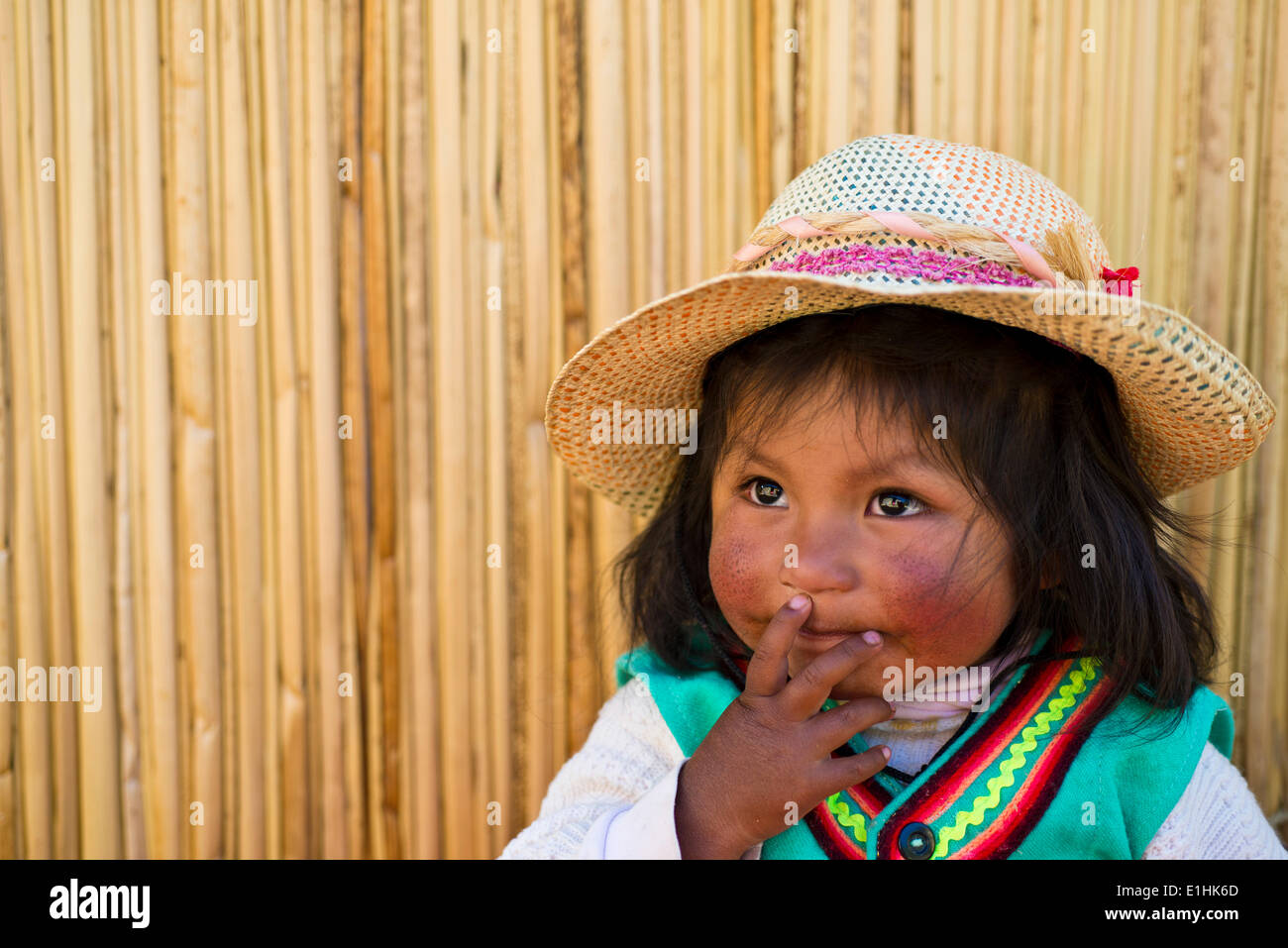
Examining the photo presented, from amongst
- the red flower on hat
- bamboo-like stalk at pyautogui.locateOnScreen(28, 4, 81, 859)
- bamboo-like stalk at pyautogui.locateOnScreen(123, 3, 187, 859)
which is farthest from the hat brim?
bamboo-like stalk at pyautogui.locateOnScreen(28, 4, 81, 859)

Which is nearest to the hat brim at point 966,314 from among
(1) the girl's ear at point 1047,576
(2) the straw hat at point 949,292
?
(2) the straw hat at point 949,292

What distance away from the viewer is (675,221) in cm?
182

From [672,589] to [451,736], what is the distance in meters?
0.53

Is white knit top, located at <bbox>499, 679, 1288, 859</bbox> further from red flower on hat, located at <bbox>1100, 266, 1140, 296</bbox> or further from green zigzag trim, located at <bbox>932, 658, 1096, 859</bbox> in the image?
red flower on hat, located at <bbox>1100, 266, 1140, 296</bbox>

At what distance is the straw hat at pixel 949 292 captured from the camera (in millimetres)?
1196

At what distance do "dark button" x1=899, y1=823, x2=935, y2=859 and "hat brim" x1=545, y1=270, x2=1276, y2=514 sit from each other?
58 cm

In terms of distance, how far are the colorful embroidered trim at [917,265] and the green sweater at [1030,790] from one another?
1.69 feet

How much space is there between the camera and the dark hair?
1.30m

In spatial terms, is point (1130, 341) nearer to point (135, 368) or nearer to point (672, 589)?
point (672, 589)

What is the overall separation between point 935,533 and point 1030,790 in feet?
1.16

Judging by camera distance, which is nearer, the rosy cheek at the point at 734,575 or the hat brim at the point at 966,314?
the hat brim at the point at 966,314

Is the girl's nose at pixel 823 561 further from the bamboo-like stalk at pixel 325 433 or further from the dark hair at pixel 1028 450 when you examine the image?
the bamboo-like stalk at pixel 325 433

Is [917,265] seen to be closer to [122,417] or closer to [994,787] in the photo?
[994,787]

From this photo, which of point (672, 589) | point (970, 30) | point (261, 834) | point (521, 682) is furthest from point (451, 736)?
point (970, 30)
